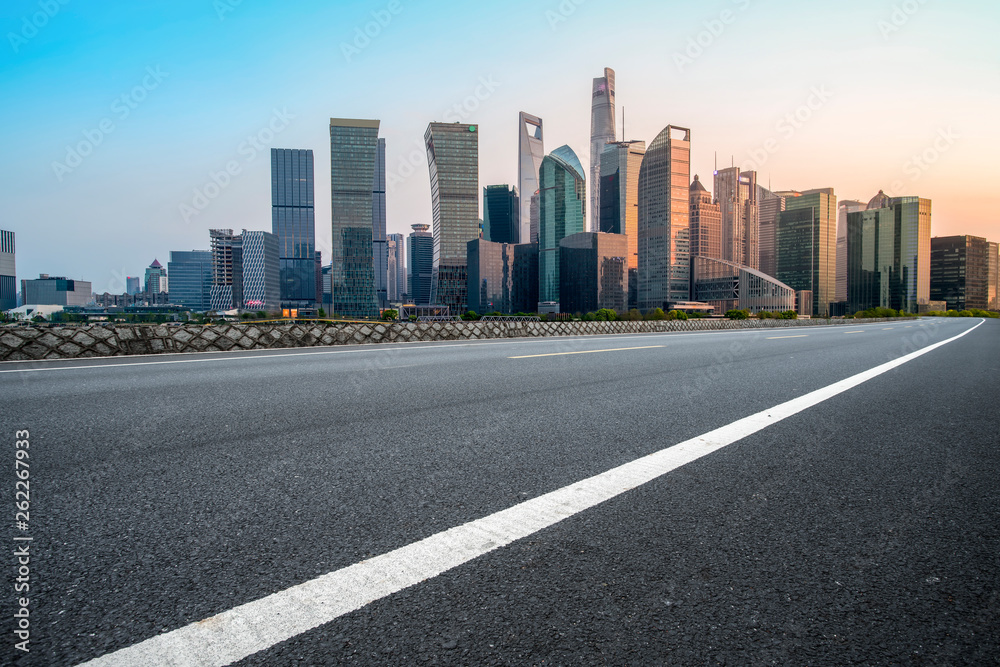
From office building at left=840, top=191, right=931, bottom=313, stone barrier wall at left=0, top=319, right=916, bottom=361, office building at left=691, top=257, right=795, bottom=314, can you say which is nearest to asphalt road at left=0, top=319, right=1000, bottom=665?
stone barrier wall at left=0, top=319, right=916, bottom=361

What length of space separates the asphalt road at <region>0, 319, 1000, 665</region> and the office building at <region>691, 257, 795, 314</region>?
168 m

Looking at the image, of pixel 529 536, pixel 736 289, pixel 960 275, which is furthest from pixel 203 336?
pixel 960 275

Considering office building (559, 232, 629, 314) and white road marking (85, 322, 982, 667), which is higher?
office building (559, 232, 629, 314)

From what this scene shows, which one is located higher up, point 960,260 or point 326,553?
point 960,260

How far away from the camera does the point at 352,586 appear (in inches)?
66.3

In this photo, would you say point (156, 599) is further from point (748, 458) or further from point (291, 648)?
point (748, 458)

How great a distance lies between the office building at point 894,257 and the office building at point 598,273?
276 ft

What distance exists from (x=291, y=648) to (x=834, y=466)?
123 inches

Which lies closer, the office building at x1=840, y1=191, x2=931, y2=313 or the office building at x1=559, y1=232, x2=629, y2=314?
the office building at x1=840, y1=191, x2=931, y2=313

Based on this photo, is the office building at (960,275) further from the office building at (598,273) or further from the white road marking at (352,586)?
the white road marking at (352,586)

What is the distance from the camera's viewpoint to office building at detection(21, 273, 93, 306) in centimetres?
15875

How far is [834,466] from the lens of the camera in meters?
3.15

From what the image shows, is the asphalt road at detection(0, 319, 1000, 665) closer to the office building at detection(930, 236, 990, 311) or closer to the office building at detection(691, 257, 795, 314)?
the office building at detection(691, 257, 795, 314)

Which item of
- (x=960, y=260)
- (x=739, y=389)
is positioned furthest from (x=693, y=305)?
(x=739, y=389)
